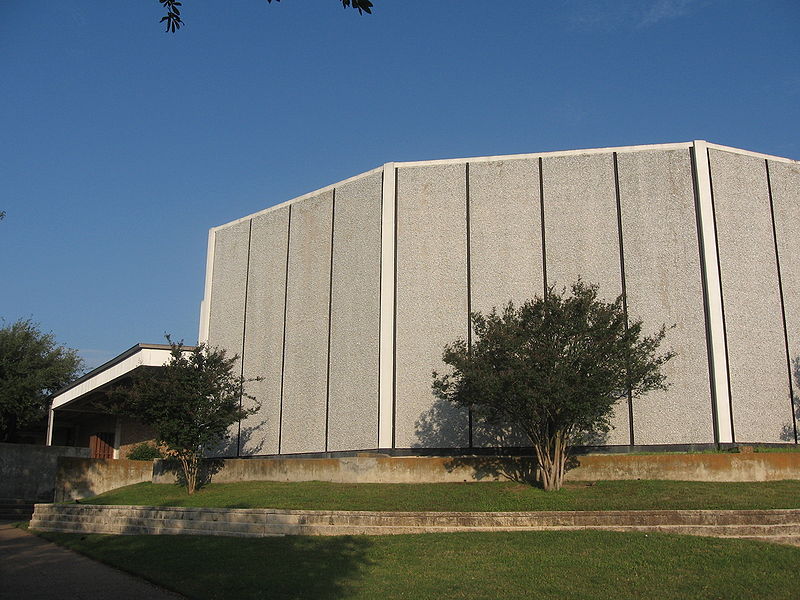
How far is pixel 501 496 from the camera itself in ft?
61.9

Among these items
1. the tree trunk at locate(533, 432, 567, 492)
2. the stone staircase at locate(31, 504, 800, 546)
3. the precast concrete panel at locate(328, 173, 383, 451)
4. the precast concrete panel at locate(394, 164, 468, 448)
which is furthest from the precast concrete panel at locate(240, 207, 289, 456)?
the tree trunk at locate(533, 432, 567, 492)

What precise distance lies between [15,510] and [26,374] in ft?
56.2

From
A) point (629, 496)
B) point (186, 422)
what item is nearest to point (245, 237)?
point (186, 422)

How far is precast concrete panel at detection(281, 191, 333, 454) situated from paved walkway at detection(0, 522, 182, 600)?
36.0ft

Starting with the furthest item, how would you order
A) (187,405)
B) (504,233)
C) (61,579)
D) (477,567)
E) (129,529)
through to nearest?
(504,233) < (187,405) < (129,529) < (61,579) < (477,567)

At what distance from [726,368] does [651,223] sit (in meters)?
5.08

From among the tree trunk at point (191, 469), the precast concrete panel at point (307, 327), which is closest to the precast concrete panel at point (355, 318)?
the precast concrete panel at point (307, 327)

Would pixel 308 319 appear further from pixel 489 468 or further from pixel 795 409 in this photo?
pixel 795 409

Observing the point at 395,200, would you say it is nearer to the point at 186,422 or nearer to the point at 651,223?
the point at 651,223

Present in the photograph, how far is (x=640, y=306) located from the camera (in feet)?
79.6

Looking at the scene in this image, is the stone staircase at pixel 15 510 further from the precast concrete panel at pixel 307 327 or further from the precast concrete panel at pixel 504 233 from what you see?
the precast concrete panel at pixel 504 233

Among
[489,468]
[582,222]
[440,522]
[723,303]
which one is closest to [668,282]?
[723,303]

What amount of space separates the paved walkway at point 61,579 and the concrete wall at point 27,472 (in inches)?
738

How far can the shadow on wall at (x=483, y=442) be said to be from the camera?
21906 millimetres
